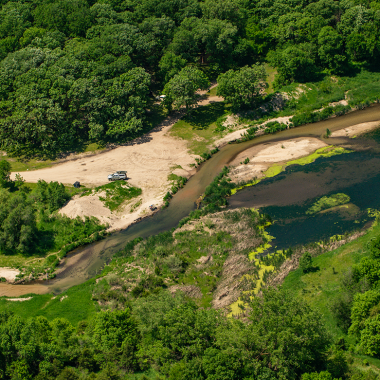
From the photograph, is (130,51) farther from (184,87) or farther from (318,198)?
(318,198)

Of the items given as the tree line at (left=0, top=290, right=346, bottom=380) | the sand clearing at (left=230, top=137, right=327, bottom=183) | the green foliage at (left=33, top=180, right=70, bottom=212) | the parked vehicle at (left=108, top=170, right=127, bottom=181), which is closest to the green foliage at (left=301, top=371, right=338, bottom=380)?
the tree line at (left=0, top=290, right=346, bottom=380)

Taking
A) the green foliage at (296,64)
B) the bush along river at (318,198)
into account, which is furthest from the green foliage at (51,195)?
the green foliage at (296,64)

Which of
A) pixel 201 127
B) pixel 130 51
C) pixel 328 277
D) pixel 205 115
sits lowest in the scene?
pixel 328 277

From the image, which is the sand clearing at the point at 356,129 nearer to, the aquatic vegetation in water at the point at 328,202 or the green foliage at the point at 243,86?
the green foliage at the point at 243,86

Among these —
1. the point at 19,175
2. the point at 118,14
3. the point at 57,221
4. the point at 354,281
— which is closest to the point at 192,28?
A: the point at 118,14

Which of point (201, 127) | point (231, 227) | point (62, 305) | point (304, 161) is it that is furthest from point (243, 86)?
point (62, 305)

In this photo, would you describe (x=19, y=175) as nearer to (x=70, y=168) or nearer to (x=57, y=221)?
(x=70, y=168)

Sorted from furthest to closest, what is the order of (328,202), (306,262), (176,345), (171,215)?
(171,215), (328,202), (306,262), (176,345)

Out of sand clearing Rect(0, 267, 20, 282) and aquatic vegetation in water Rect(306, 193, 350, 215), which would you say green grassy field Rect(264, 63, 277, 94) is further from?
sand clearing Rect(0, 267, 20, 282)
